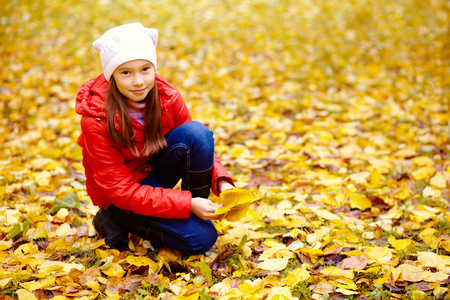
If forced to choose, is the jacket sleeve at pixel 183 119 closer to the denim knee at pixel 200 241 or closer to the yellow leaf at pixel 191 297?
the denim knee at pixel 200 241

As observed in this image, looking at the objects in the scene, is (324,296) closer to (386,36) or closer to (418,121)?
(418,121)

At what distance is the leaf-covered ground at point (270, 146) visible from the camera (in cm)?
159

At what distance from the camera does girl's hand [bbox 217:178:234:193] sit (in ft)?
5.82

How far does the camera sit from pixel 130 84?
1.58 meters

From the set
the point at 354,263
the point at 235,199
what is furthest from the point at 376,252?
the point at 235,199

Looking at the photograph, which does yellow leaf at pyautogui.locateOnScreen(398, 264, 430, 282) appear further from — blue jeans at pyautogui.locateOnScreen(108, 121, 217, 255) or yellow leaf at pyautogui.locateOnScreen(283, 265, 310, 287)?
blue jeans at pyautogui.locateOnScreen(108, 121, 217, 255)

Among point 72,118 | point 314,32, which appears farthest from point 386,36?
point 72,118

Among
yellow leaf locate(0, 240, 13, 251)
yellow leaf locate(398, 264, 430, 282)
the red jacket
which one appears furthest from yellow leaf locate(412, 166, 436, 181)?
yellow leaf locate(0, 240, 13, 251)

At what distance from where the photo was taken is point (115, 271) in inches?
64.9

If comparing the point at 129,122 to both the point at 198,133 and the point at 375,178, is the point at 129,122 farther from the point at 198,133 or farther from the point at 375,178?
the point at 375,178

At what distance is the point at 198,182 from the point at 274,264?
476 millimetres

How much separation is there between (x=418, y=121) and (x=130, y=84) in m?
2.59

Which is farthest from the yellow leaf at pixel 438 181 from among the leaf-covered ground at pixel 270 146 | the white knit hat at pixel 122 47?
the white knit hat at pixel 122 47

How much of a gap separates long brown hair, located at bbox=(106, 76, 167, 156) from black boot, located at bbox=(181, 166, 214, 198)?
185mm
